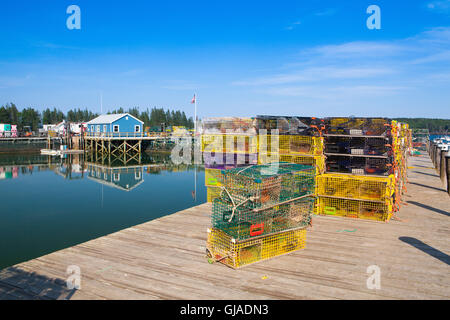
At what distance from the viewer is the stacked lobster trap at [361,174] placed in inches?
431

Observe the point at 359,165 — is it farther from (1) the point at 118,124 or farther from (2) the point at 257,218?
(1) the point at 118,124

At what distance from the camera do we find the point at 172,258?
25.2 ft

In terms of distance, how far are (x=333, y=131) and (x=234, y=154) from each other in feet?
12.8

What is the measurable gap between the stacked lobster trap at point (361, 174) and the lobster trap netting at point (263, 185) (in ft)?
9.13

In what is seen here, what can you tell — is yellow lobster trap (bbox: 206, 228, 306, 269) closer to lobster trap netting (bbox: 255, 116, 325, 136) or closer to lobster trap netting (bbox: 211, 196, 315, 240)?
lobster trap netting (bbox: 211, 196, 315, 240)

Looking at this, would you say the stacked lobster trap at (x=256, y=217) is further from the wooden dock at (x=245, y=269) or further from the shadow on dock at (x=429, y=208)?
the shadow on dock at (x=429, y=208)

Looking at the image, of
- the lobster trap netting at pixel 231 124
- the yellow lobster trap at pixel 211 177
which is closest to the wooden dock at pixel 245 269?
the yellow lobster trap at pixel 211 177

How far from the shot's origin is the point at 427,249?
27.0ft

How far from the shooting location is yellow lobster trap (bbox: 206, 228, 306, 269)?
7172mm

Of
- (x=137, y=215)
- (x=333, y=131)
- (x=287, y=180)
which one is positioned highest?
(x=333, y=131)
